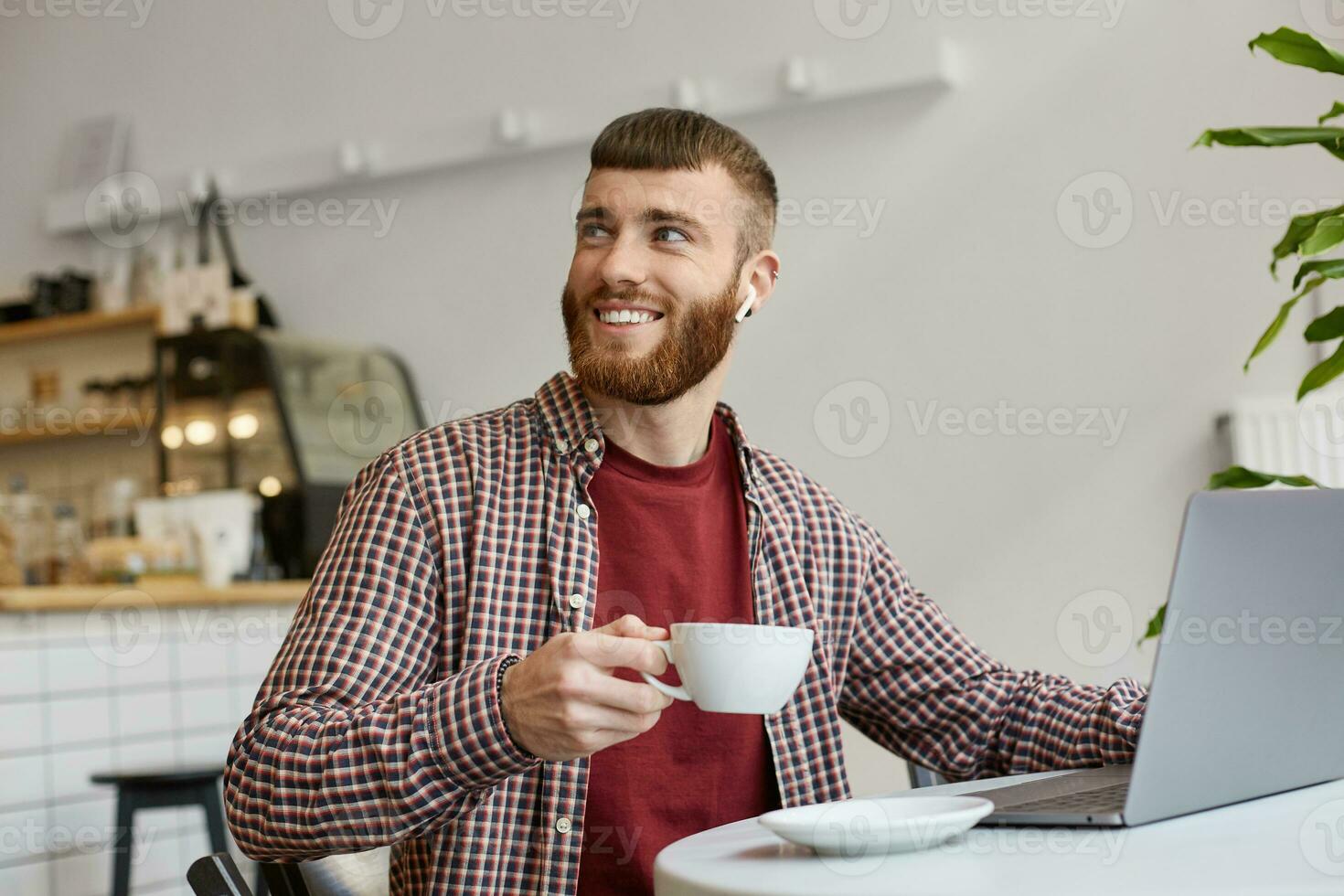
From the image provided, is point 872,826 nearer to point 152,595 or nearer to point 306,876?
point 306,876

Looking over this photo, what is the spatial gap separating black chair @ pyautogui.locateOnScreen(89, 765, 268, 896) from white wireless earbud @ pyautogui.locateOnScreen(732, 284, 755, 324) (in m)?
1.75

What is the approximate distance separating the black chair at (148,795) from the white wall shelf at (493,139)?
2094mm

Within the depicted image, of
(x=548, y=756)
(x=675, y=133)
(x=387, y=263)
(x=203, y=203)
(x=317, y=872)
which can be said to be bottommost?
(x=317, y=872)

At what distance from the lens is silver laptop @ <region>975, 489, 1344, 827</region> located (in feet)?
3.23

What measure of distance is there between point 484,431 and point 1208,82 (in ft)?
7.99

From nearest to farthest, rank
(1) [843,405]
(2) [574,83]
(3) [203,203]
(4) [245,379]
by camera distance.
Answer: (1) [843,405] → (2) [574,83] → (4) [245,379] → (3) [203,203]

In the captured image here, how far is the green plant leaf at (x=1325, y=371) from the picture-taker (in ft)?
6.22

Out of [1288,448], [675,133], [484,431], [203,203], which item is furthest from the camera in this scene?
[203,203]

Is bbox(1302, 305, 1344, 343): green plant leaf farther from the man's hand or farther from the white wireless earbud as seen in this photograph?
the man's hand

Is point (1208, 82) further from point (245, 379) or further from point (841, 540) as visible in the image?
point (245, 379)

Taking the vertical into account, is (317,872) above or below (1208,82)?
below

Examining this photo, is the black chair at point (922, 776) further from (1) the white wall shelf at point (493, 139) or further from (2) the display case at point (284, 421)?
(2) the display case at point (284, 421)

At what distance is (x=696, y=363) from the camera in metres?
1.72

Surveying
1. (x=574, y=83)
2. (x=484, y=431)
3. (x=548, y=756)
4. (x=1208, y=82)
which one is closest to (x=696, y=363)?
(x=484, y=431)
